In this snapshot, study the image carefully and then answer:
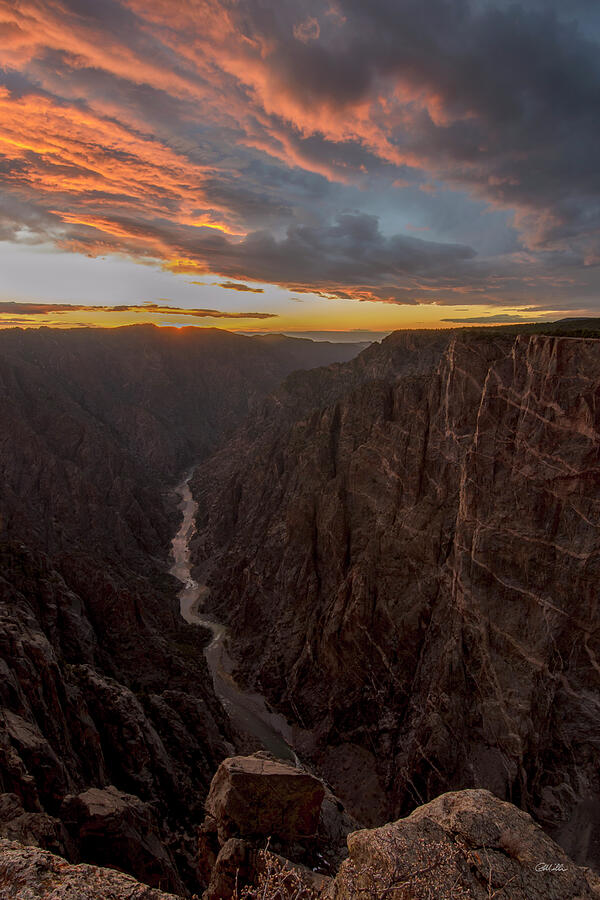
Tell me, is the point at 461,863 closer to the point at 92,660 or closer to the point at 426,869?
the point at 426,869

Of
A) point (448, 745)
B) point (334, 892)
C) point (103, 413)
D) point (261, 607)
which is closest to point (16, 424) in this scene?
point (103, 413)

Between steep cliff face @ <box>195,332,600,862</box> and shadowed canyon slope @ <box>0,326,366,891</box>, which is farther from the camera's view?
steep cliff face @ <box>195,332,600,862</box>

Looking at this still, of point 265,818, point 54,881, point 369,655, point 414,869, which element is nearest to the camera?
point 54,881

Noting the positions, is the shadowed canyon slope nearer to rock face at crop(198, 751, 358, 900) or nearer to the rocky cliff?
rock face at crop(198, 751, 358, 900)

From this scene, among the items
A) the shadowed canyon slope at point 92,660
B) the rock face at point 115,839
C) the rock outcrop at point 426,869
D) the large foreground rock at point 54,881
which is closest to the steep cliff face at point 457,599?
the shadowed canyon slope at point 92,660

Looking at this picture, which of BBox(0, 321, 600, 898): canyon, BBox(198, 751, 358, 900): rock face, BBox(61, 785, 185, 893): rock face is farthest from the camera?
BBox(0, 321, 600, 898): canyon
